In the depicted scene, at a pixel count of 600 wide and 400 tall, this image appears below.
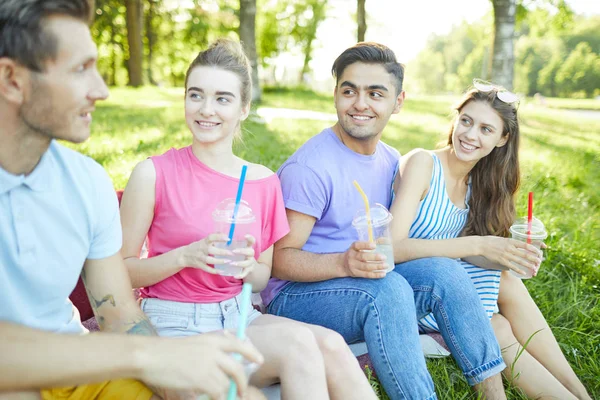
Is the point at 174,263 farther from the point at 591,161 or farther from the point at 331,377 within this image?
the point at 591,161

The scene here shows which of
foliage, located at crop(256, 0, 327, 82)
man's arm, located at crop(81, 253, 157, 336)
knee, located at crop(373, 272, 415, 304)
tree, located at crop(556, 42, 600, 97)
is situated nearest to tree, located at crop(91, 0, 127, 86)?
foliage, located at crop(256, 0, 327, 82)

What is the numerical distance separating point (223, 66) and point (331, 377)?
1408 millimetres

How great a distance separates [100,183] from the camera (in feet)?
6.00

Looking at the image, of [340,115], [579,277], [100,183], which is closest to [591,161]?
[579,277]

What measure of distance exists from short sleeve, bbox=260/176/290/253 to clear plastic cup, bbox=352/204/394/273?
334 mm

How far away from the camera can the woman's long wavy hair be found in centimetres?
330

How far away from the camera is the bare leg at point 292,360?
1.96 meters

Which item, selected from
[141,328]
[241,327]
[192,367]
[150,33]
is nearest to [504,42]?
[141,328]

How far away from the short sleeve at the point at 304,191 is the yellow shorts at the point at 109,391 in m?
1.23

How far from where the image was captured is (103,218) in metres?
1.83

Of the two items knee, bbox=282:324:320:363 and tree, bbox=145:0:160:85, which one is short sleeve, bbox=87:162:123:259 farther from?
tree, bbox=145:0:160:85

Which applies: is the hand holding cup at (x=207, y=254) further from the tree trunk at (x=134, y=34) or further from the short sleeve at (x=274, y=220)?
the tree trunk at (x=134, y=34)

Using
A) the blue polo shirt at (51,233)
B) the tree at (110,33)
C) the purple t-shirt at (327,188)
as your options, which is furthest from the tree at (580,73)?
the blue polo shirt at (51,233)

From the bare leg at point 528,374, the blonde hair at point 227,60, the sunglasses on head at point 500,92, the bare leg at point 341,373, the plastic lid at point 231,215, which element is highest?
the blonde hair at point 227,60
